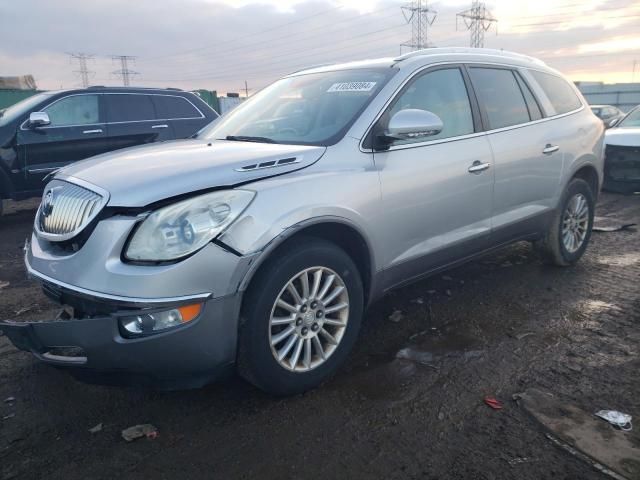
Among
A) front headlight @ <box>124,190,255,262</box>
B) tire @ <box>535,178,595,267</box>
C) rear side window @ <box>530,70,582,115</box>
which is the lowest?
tire @ <box>535,178,595,267</box>

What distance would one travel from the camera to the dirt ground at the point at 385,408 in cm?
234

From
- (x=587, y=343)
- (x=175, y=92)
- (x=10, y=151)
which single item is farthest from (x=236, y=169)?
(x=175, y=92)

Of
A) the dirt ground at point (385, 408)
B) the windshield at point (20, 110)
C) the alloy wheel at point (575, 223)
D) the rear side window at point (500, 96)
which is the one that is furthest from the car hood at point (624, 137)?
the windshield at point (20, 110)

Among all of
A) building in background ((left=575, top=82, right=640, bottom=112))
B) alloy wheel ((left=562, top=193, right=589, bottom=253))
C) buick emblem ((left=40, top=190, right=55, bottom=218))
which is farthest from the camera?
building in background ((left=575, top=82, right=640, bottom=112))

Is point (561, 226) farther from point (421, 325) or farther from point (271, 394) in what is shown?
point (271, 394)

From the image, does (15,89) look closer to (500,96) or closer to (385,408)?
(500,96)

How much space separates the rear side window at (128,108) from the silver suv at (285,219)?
4.38 m

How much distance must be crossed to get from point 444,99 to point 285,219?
1.84 m

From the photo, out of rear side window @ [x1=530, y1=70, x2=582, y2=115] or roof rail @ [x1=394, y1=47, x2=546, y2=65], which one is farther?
rear side window @ [x1=530, y1=70, x2=582, y2=115]

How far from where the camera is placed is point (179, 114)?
831cm

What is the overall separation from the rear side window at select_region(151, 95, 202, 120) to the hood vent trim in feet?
19.6

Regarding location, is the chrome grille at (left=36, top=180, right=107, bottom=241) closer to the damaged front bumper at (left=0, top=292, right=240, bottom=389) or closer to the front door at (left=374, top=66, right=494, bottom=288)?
the damaged front bumper at (left=0, top=292, right=240, bottom=389)

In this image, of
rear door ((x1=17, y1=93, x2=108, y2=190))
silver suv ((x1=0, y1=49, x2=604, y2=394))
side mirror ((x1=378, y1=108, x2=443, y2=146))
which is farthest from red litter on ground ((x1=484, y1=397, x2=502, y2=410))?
rear door ((x1=17, y1=93, x2=108, y2=190))

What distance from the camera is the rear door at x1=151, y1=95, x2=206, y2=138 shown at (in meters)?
8.16
